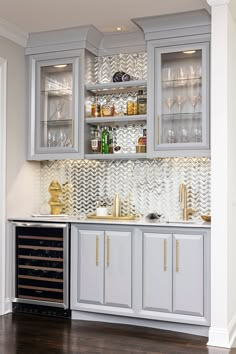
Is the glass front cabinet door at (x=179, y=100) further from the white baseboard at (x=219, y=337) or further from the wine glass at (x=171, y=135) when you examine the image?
the white baseboard at (x=219, y=337)

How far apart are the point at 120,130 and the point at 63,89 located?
28.1 inches

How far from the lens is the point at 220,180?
12.5 ft

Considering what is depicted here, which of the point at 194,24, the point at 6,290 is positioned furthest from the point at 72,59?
the point at 6,290

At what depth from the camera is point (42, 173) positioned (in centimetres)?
531

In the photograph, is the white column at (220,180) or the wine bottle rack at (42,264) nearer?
the white column at (220,180)

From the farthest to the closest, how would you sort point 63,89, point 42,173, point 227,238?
point 42,173
point 63,89
point 227,238

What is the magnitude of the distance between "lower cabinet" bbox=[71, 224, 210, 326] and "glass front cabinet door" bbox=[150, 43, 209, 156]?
2.64ft

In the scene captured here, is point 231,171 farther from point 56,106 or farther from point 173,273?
point 56,106

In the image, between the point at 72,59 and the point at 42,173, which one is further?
the point at 42,173

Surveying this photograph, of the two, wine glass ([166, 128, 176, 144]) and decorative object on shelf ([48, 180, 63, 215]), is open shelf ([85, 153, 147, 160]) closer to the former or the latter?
wine glass ([166, 128, 176, 144])

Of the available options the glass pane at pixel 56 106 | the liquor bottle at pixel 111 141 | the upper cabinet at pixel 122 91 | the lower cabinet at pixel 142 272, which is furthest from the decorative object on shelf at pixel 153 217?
the glass pane at pixel 56 106

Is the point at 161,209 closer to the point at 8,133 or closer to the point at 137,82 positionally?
the point at 137,82

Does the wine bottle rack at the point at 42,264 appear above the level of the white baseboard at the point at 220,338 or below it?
above

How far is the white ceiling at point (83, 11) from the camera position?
4031 mm
